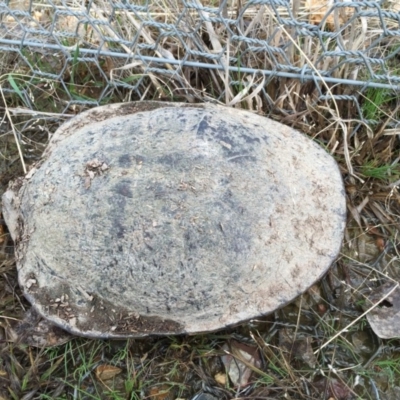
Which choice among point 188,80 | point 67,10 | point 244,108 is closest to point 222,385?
point 244,108

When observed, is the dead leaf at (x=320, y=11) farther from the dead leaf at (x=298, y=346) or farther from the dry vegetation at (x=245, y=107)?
the dead leaf at (x=298, y=346)

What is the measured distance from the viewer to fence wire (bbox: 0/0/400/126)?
1.62 metres

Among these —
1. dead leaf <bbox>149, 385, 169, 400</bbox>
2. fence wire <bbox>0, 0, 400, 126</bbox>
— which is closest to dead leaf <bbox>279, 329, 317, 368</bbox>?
dead leaf <bbox>149, 385, 169, 400</bbox>

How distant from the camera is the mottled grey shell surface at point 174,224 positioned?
127cm

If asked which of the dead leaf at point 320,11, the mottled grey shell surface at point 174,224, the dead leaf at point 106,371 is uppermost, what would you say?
the dead leaf at point 320,11

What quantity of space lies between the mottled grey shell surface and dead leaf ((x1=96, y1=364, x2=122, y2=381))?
215mm

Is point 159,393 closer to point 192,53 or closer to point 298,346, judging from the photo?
point 298,346

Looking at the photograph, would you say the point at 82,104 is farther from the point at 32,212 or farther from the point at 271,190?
the point at 271,190

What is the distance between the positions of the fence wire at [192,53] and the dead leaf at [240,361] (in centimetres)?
77

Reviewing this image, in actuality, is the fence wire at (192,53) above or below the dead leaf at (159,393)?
above

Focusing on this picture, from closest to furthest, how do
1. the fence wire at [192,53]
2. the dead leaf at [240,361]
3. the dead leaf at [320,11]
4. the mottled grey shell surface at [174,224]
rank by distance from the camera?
the mottled grey shell surface at [174,224], the dead leaf at [240,361], the fence wire at [192,53], the dead leaf at [320,11]

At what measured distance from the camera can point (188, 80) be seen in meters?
1.72

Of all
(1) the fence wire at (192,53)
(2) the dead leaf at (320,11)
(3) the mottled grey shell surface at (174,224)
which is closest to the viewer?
(3) the mottled grey shell surface at (174,224)

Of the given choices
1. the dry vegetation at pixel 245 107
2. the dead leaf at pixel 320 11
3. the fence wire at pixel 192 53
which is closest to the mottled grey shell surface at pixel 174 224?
the dry vegetation at pixel 245 107
